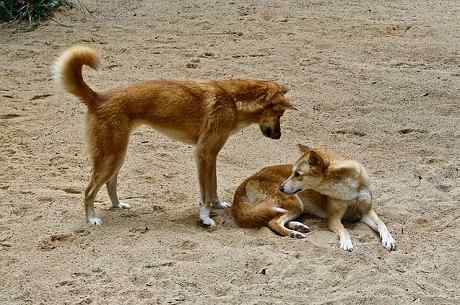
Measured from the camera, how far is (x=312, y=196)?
541 cm

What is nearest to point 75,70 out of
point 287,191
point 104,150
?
point 104,150

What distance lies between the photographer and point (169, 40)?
9594mm

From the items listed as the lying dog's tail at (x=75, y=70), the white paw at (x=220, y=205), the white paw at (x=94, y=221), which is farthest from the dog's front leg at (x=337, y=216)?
the lying dog's tail at (x=75, y=70)

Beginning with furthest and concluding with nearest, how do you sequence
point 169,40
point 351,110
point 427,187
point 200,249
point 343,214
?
point 169,40 → point 351,110 → point 427,187 → point 343,214 → point 200,249

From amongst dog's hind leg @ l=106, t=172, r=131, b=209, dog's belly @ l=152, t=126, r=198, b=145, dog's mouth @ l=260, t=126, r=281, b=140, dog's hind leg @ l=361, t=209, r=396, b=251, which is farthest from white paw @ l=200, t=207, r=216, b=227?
dog's hind leg @ l=361, t=209, r=396, b=251

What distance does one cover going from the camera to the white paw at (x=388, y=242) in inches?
189

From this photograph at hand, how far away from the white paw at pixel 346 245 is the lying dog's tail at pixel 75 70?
1.96 metres

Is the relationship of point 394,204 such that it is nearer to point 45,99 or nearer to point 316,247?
point 316,247

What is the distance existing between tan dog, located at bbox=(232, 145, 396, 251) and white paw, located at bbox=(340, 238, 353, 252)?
19cm

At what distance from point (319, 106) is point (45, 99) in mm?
2879

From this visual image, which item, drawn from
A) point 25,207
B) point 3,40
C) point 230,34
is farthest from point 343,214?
point 3,40

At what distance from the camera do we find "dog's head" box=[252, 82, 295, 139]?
18.0 feet

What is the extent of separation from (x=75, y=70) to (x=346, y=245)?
2211mm

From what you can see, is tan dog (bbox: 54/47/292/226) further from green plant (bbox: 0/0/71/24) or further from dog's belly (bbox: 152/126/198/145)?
green plant (bbox: 0/0/71/24)
